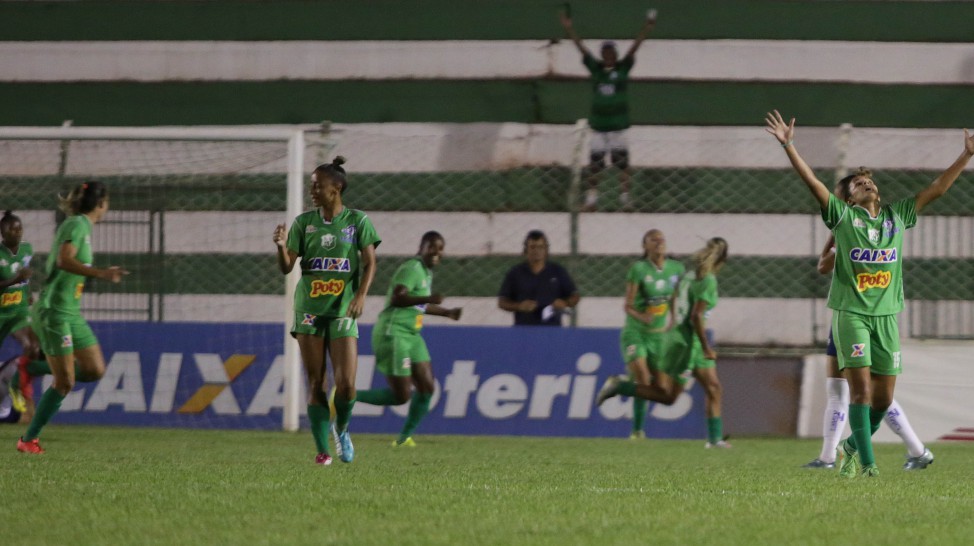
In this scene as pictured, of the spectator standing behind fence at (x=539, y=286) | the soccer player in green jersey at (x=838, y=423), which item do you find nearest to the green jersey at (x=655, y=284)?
the spectator standing behind fence at (x=539, y=286)

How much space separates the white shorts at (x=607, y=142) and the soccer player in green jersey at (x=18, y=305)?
5925 mm

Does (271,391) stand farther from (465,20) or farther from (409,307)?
(465,20)

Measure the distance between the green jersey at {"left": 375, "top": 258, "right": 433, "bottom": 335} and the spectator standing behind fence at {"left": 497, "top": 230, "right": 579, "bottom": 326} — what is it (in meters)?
1.98

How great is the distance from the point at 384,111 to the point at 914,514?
40.5 feet

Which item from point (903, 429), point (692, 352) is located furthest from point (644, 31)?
point (903, 429)

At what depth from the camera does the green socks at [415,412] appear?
41.4 feet

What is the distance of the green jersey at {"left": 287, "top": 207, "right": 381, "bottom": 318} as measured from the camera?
918cm

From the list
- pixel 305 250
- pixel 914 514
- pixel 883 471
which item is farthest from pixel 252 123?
pixel 914 514

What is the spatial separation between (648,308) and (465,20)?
201 inches

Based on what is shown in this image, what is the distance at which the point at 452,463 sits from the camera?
9828mm

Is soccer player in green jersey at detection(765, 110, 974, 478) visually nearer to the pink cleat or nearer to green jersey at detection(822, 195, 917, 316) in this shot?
green jersey at detection(822, 195, 917, 316)

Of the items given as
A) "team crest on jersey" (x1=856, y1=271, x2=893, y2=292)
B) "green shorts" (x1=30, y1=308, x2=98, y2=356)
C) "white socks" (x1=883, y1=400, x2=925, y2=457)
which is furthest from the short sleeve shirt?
"team crest on jersey" (x1=856, y1=271, x2=893, y2=292)

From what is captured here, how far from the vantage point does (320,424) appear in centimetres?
948

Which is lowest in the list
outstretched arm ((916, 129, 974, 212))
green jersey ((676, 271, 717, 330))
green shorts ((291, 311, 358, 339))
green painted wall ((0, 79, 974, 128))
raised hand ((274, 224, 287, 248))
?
green shorts ((291, 311, 358, 339))
